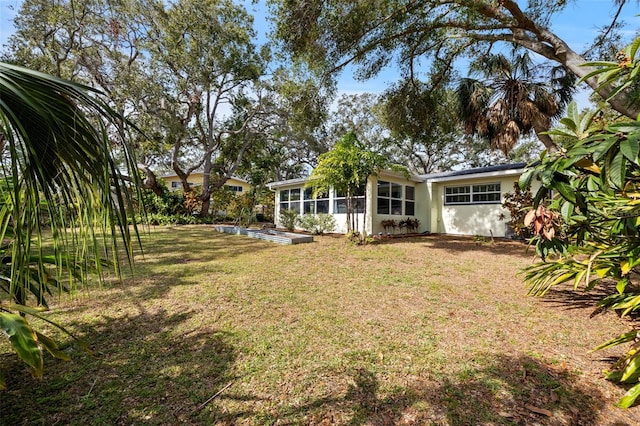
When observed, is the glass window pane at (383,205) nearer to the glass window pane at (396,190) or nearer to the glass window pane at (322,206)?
the glass window pane at (396,190)

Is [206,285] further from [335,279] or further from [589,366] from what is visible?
[589,366]

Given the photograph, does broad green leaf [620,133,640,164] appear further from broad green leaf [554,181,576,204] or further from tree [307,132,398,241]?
tree [307,132,398,241]

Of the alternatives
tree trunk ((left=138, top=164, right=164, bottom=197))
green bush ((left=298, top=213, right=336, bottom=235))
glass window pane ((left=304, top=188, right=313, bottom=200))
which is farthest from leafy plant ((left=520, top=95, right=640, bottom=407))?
tree trunk ((left=138, top=164, right=164, bottom=197))

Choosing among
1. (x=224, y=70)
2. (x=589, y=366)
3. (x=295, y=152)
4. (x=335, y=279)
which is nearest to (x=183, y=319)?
(x=335, y=279)

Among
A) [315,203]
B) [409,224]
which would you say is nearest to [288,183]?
[315,203]

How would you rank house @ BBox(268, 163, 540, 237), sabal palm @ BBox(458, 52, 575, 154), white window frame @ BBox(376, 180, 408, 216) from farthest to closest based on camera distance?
1. white window frame @ BBox(376, 180, 408, 216)
2. house @ BBox(268, 163, 540, 237)
3. sabal palm @ BBox(458, 52, 575, 154)

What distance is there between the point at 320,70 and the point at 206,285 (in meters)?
7.12

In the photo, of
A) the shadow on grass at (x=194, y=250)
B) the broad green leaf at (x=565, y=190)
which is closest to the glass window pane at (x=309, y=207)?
the shadow on grass at (x=194, y=250)

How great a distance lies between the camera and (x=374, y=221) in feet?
39.0

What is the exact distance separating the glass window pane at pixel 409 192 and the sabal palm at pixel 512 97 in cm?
413

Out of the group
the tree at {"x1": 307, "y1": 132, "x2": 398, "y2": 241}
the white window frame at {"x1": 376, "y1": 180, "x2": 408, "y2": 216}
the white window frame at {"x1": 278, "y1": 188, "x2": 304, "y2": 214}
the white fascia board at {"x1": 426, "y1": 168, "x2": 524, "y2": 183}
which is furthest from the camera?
the white window frame at {"x1": 278, "y1": 188, "x2": 304, "y2": 214}

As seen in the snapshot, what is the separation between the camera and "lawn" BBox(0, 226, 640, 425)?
2.12 metres

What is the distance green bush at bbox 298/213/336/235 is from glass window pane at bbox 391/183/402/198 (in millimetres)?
2874

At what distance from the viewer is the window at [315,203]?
13.7m
